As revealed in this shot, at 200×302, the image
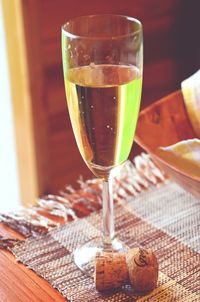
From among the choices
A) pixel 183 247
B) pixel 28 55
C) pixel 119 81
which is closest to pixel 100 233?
pixel 183 247

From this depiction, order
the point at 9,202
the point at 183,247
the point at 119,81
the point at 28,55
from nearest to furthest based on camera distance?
the point at 119,81 → the point at 183,247 → the point at 28,55 → the point at 9,202

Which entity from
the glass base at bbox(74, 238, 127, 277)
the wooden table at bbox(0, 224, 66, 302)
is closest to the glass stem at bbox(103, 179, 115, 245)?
the glass base at bbox(74, 238, 127, 277)

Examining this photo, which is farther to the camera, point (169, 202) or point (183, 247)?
point (169, 202)

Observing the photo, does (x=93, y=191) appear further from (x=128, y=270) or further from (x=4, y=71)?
(x=4, y=71)

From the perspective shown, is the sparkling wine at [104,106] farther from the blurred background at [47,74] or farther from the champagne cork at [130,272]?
the blurred background at [47,74]

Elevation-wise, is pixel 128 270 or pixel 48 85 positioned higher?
pixel 128 270

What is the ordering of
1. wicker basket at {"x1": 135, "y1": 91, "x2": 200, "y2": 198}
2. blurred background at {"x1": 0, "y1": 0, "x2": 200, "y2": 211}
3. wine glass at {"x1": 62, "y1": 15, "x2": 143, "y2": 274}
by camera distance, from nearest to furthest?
wine glass at {"x1": 62, "y1": 15, "x2": 143, "y2": 274}, wicker basket at {"x1": 135, "y1": 91, "x2": 200, "y2": 198}, blurred background at {"x1": 0, "y1": 0, "x2": 200, "y2": 211}

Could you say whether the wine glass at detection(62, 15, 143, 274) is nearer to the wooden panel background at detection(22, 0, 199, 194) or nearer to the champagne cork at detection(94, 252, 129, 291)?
the champagne cork at detection(94, 252, 129, 291)

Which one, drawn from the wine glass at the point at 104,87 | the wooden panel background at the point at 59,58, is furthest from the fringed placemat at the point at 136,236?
the wooden panel background at the point at 59,58
